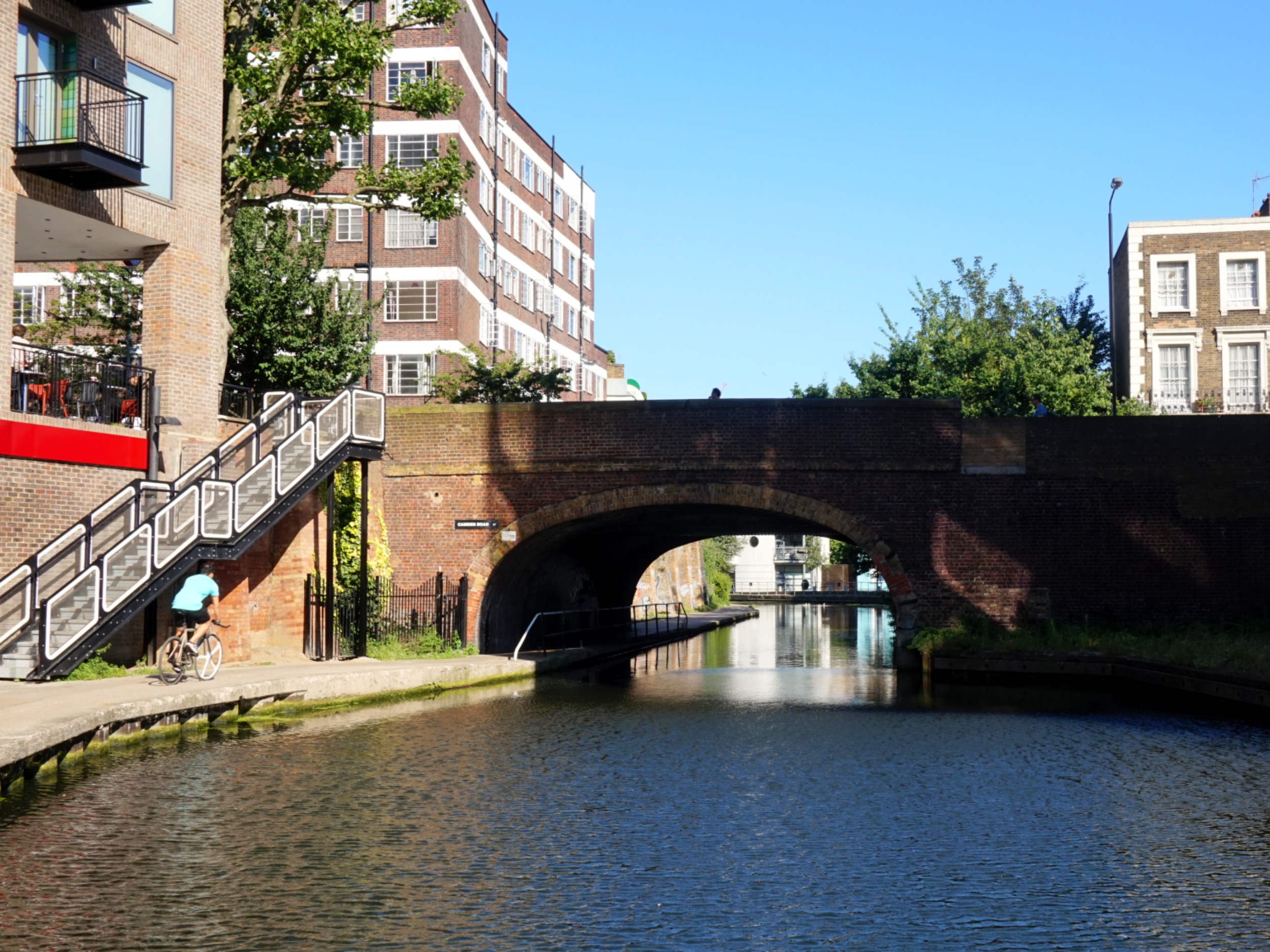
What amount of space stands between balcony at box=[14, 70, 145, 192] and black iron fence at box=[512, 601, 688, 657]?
10.6 meters

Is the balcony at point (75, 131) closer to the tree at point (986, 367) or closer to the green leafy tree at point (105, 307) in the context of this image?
the green leafy tree at point (105, 307)

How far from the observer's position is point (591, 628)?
35125 millimetres

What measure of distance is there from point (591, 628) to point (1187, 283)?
971 inches

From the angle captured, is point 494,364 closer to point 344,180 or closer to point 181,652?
point 344,180

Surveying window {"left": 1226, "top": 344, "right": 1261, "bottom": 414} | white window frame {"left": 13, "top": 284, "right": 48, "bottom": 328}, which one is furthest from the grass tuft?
white window frame {"left": 13, "top": 284, "right": 48, "bottom": 328}

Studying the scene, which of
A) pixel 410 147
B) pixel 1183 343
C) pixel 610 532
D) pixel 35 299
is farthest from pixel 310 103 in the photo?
→ pixel 1183 343

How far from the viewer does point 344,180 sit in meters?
45.2

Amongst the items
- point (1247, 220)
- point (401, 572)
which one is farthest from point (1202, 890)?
point (1247, 220)

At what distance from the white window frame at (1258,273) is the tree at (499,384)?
75.8ft

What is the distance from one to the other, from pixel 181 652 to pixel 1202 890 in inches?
513

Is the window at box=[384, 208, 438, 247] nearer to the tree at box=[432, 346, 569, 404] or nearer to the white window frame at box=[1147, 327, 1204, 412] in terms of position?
the tree at box=[432, 346, 569, 404]

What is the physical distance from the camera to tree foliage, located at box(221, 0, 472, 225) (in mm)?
24859

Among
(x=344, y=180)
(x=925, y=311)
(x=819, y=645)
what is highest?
(x=344, y=180)

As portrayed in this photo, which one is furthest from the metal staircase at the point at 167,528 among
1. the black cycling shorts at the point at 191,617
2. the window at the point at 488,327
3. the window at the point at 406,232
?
the window at the point at 488,327
